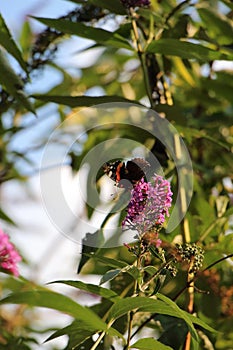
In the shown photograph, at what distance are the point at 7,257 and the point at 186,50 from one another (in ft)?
0.91

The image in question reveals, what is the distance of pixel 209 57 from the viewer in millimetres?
690

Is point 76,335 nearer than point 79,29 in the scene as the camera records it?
Yes

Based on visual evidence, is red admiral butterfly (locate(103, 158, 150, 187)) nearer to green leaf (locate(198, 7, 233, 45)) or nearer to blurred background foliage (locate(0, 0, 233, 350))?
blurred background foliage (locate(0, 0, 233, 350))

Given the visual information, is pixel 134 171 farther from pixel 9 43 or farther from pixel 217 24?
pixel 217 24

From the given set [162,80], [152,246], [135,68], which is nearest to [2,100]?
[162,80]

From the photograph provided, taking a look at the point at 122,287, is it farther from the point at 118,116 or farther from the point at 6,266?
the point at 118,116

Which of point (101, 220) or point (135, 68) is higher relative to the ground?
point (101, 220)

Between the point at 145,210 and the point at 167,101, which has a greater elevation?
the point at 145,210

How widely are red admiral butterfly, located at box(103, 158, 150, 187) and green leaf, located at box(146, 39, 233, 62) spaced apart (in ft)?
0.84

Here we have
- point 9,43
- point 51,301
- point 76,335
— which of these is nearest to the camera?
point 51,301

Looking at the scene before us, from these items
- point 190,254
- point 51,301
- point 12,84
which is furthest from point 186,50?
point 51,301

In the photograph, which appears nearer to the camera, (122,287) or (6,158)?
(122,287)

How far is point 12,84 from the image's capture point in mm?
710

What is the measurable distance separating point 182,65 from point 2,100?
0.30 meters
